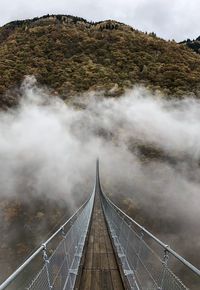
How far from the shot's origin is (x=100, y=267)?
35.2 feet

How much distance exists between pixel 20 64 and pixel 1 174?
3247cm

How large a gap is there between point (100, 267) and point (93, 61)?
117 metres

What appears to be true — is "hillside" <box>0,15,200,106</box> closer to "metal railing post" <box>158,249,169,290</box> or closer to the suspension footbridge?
the suspension footbridge

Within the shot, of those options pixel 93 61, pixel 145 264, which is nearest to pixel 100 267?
pixel 145 264

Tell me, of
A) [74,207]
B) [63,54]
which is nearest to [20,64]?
[63,54]

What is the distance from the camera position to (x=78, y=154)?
12025cm

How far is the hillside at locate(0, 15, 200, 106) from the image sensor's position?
116875 mm

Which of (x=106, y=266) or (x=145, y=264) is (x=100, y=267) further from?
(x=145, y=264)

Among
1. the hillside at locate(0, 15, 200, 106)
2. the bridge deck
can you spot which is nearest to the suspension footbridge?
the bridge deck

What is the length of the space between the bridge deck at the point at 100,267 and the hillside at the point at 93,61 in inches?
3992

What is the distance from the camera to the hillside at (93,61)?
116875 mm

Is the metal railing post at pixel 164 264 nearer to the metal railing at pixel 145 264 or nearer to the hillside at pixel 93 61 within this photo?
the metal railing at pixel 145 264

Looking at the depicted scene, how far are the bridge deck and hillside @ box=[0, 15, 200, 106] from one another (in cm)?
10140

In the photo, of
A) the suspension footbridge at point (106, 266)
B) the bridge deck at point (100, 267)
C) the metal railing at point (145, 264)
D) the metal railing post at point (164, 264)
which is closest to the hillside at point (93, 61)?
the bridge deck at point (100, 267)
